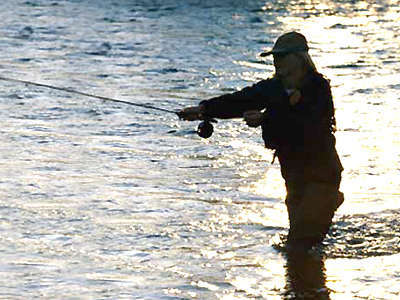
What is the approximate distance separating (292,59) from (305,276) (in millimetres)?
1323

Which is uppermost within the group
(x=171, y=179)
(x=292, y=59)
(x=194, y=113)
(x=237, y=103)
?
(x=292, y=59)

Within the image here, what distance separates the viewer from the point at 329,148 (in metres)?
7.88

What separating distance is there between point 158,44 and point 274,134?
1233cm

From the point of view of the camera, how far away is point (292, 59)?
771 centimetres

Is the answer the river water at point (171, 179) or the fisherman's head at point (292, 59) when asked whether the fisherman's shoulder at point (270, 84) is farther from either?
the river water at point (171, 179)

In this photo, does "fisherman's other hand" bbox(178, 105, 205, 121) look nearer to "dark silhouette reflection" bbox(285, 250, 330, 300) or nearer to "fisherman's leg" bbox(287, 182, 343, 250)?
"fisherman's leg" bbox(287, 182, 343, 250)

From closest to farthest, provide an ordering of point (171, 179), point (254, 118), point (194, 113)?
point (254, 118) → point (194, 113) → point (171, 179)

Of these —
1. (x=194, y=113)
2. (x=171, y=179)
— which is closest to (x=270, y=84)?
(x=194, y=113)

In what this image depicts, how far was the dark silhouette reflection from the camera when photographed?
740cm

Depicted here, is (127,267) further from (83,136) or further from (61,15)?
(61,15)

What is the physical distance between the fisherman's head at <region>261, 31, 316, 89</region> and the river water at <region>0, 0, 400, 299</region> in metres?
1.18

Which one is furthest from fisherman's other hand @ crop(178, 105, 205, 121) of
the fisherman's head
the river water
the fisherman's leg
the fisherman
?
the river water

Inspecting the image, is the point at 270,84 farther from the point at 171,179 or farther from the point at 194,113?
the point at 171,179

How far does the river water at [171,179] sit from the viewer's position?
25.4ft
